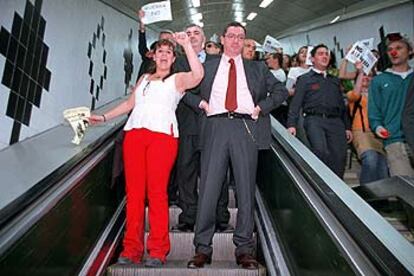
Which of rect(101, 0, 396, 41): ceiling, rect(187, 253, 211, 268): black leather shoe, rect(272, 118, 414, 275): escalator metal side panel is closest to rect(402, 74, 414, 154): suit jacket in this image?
rect(272, 118, 414, 275): escalator metal side panel

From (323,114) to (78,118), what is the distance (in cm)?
207

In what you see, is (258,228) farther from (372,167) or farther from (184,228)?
(372,167)

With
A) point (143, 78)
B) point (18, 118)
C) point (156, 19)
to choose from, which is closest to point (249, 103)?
point (143, 78)

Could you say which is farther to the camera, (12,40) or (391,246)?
(12,40)

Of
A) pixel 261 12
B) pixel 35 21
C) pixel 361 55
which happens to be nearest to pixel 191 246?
pixel 35 21

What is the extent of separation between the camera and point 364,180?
14.1 ft

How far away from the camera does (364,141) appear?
4.67 meters

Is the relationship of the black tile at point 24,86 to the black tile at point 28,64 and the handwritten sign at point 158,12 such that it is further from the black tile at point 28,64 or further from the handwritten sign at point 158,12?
the handwritten sign at point 158,12

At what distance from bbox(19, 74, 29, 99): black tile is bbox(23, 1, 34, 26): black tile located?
410mm

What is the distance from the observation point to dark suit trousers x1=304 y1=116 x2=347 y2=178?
14.3 ft

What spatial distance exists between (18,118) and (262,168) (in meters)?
1.97

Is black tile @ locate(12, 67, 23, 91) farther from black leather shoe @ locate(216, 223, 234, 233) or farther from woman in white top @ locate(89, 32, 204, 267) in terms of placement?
black leather shoe @ locate(216, 223, 234, 233)

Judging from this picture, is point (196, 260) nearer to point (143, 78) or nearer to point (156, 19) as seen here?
point (143, 78)

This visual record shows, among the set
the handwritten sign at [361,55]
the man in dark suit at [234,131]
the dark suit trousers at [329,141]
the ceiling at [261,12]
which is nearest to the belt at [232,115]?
the man in dark suit at [234,131]
